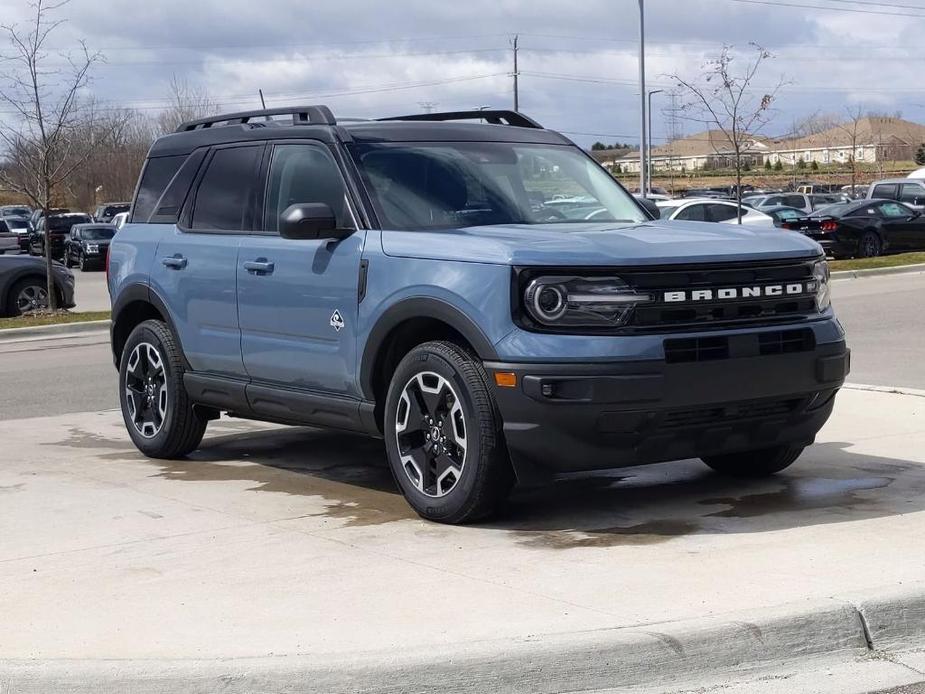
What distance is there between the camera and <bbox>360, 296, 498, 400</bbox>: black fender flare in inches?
247

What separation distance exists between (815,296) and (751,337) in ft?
1.99

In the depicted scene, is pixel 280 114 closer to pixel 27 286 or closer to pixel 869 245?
pixel 27 286

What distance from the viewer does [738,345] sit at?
20.7 ft

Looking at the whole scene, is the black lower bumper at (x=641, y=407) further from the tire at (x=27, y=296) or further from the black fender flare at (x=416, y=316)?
the tire at (x=27, y=296)

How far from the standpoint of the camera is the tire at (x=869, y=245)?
3231 cm

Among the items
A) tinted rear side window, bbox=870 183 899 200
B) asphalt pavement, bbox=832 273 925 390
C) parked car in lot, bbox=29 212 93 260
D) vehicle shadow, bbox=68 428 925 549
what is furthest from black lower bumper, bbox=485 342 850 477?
parked car in lot, bbox=29 212 93 260

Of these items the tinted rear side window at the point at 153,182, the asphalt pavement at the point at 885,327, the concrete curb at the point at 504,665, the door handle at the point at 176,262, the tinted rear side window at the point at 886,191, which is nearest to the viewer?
the concrete curb at the point at 504,665

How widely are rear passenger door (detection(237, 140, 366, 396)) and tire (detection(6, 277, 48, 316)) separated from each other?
1537cm

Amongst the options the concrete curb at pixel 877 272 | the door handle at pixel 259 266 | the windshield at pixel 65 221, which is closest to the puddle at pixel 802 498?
the door handle at pixel 259 266

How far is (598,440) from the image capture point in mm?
6156

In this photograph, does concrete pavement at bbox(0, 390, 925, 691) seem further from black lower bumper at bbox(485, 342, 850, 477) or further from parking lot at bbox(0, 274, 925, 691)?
black lower bumper at bbox(485, 342, 850, 477)

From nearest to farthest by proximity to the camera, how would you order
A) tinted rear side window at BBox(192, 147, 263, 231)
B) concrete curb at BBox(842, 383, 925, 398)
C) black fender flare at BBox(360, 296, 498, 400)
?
black fender flare at BBox(360, 296, 498, 400), tinted rear side window at BBox(192, 147, 263, 231), concrete curb at BBox(842, 383, 925, 398)

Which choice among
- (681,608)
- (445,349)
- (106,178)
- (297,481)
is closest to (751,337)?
(445,349)

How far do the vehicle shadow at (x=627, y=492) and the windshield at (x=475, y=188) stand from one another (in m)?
1.45
